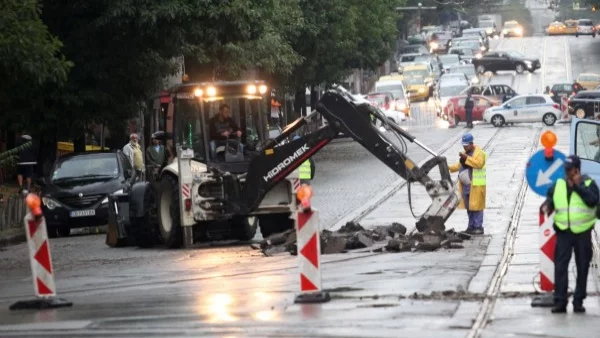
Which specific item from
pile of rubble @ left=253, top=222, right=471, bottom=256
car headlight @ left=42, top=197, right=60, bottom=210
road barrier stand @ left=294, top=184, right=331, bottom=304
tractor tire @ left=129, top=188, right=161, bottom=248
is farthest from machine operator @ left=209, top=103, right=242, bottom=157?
road barrier stand @ left=294, top=184, right=331, bottom=304

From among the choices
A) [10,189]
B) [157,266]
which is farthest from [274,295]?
[10,189]

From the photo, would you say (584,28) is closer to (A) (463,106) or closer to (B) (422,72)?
(B) (422,72)

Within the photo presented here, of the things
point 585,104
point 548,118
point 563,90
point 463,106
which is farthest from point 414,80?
point 548,118

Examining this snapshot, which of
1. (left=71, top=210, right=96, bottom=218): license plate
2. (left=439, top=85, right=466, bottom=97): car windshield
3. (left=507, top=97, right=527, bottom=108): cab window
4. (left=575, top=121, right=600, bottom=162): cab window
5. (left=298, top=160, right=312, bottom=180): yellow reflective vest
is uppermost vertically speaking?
(left=575, top=121, right=600, bottom=162): cab window

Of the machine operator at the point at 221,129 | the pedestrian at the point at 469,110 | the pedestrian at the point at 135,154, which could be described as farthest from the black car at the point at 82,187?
the pedestrian at the point at 469,110

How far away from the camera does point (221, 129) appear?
24750 millimetres

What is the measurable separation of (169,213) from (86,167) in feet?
21.6

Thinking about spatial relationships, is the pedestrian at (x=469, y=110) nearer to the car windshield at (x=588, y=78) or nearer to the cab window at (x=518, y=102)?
the cab window at (x=518, y=102)

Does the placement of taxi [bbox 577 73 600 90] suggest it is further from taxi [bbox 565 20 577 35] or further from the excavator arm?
the excavator arm

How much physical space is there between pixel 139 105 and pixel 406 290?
19.8 m

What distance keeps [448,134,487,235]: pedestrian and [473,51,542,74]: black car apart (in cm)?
7037

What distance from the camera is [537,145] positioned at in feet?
161

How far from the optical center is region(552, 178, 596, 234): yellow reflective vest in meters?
14.9

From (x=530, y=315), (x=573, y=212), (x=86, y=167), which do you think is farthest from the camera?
(x=86, y=167)
